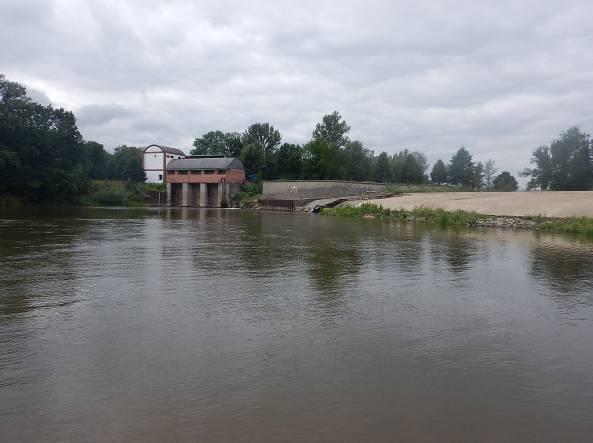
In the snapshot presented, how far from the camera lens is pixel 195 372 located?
22.4ft

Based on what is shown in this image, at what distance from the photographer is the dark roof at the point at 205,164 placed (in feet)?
Result: 287

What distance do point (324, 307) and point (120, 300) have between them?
473 centimetres

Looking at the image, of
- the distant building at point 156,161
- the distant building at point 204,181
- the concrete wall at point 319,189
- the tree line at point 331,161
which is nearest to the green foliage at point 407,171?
the tree line at point 331,161

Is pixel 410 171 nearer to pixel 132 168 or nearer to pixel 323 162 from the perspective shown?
pixel 323 162

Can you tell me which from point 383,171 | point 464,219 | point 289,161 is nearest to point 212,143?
point 289,161

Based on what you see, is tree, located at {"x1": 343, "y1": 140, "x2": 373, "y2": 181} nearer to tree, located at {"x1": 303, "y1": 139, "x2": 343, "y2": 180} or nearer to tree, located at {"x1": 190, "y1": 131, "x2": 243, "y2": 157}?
tree, located at {"x1": 303, "y1": 139, "x2": 343, "y2": 180}

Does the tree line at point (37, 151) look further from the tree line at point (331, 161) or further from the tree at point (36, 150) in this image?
the tree line at point (331, 161)

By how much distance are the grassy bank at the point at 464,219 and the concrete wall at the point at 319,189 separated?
70.2ft

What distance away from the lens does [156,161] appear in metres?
97.5

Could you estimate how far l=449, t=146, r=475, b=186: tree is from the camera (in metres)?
105

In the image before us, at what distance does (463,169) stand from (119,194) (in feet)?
238

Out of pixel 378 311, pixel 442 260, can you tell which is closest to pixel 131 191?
pixel 442 260

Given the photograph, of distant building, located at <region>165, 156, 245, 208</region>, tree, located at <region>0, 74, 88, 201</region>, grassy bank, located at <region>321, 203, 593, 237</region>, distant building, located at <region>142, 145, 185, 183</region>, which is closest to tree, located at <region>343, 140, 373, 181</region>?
distant building, located at <region>165, 156, 245, 208</region>

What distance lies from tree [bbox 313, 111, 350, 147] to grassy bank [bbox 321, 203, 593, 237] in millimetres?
51440
